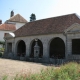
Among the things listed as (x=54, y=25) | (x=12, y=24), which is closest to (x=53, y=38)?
(x=54, y=25)

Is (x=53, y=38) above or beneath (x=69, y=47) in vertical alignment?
above

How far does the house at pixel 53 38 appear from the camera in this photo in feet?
59.9

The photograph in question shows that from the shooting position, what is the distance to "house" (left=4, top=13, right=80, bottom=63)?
18.3 meters

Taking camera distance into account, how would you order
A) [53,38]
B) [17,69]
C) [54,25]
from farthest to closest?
[54,25], [53,38], [17,69]

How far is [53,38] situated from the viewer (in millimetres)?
20641

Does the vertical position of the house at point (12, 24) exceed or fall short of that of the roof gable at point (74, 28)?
it exceeds it

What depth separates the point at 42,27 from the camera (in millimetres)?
23078

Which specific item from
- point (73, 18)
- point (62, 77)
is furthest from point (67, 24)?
point (62, 77)

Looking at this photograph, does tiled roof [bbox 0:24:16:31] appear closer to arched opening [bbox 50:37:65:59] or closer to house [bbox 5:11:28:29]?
house [bbox 5:11:28:29]

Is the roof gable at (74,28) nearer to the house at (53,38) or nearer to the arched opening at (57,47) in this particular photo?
the house at (53,38)

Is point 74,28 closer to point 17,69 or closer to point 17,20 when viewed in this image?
point 17,69

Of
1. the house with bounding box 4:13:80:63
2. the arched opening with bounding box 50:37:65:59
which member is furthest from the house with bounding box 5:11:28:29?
the arched opening with bounding box 50:37:65:59

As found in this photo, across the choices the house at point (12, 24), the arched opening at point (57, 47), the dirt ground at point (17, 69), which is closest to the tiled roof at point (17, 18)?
the house at point (12, 24)

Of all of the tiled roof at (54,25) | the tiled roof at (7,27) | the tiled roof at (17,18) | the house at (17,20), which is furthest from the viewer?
the tiled roof at (17,18)
